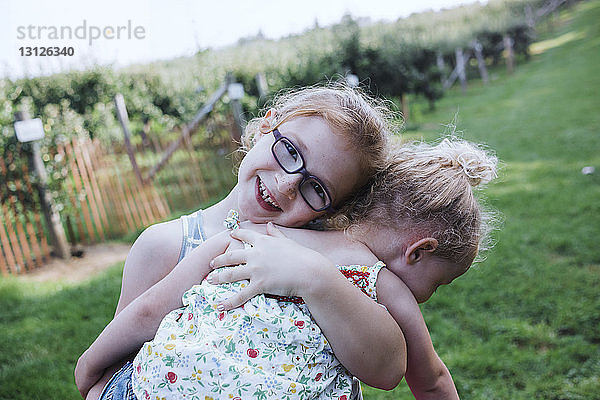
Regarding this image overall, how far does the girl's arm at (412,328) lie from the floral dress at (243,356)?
220mm

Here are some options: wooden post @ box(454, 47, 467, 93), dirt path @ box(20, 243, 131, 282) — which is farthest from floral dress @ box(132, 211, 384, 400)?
wooden post @ box(454, 47, 467, 93)

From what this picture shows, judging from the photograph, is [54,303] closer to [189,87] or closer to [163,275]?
[163,275]

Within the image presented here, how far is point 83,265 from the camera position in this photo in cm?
684

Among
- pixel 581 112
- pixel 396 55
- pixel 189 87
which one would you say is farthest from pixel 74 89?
pixel 581 112

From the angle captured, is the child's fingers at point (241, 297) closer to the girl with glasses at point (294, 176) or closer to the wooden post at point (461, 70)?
the girl with glasses at point (294, 176)

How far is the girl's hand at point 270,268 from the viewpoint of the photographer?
1259 mm

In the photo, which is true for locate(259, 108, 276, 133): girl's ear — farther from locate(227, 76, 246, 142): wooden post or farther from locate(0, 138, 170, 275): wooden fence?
locate(227, 76, 246, 142): wooden post

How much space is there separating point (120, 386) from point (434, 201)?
103 centimetres

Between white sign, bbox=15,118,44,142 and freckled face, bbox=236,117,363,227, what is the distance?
596 cm

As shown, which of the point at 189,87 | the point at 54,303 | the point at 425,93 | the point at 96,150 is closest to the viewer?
the point at 54,303

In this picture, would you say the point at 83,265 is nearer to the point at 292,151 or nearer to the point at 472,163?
the point at 292,151

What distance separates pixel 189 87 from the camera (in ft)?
41.3

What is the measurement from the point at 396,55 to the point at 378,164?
13981 millimetres

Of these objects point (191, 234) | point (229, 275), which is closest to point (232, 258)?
point (229, 275)
